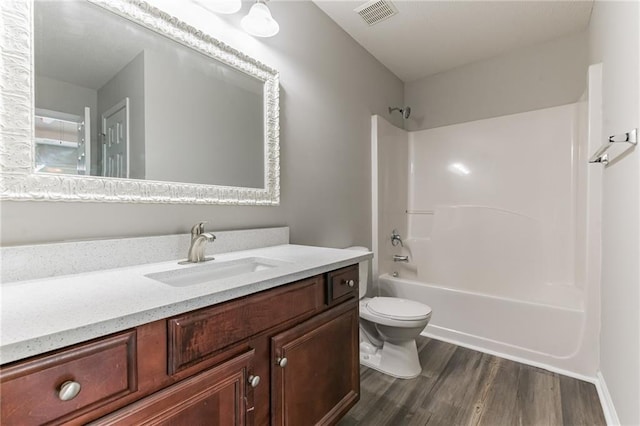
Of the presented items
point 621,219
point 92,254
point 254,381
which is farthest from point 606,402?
point 92,254

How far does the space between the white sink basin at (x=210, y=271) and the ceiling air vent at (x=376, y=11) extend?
71.7 inches

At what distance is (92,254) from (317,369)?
0.89m

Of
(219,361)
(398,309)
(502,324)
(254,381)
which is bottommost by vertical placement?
(502,324)

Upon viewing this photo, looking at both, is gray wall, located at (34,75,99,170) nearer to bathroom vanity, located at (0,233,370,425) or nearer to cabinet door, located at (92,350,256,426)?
bathroom vanity, located at (0,233,370,425)

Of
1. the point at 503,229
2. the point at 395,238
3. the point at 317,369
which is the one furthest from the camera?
the point at 395,238

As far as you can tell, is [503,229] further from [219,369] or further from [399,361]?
[219,369]

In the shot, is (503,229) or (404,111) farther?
(404,111)

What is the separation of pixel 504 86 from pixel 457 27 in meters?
0.79

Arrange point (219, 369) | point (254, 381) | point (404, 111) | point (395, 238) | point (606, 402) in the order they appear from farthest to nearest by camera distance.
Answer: point (404, 111) → point (395, 238) → point (606, 402) → point (254, 381) → point (219, 369)

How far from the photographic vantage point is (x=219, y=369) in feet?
2.62

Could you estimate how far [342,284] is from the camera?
4.16 ft

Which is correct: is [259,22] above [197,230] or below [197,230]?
above

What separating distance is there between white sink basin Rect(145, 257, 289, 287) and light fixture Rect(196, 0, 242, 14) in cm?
112

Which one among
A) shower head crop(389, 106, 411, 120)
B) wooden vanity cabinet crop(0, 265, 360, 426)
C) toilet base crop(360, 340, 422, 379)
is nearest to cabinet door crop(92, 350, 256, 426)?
wooden vanity cabinet crop(0, 265, 360, 426)
